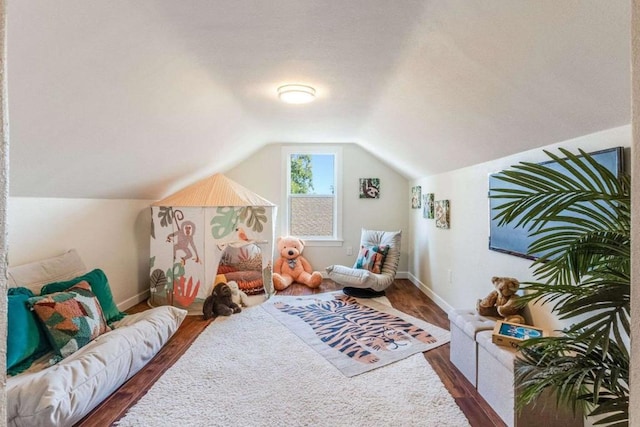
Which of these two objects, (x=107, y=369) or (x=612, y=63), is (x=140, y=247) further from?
(x=612, y=63)

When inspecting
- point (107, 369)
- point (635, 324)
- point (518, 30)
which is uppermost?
point (518, 30)

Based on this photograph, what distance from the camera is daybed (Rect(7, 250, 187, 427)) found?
57.2 inches

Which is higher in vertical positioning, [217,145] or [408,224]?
[217,145]

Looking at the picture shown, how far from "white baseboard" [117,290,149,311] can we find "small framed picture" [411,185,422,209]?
12.6 ft

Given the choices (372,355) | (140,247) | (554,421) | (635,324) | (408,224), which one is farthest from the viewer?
(408,224)

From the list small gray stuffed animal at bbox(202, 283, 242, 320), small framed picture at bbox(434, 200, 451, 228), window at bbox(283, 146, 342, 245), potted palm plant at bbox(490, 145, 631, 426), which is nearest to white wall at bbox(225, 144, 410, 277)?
window at bbox(283, 146, 342, 245)

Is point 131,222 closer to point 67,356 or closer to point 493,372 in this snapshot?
point 67,356

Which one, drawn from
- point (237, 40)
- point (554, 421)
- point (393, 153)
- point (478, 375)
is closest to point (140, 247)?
point (237, 40)

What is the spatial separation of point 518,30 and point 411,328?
8.12 ft

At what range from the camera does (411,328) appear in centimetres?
297

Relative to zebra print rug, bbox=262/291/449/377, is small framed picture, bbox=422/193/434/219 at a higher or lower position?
higher

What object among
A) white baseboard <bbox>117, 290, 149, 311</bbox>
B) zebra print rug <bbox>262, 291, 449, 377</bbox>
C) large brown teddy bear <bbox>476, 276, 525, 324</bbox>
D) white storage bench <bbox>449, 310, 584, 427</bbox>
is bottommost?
zebra print rug <bbox>262, 291, 449, 377</bbox>

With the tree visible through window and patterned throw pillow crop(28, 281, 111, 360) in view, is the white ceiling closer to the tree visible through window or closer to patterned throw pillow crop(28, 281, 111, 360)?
patterned throw pillow crop(28, 281, 111, 360)

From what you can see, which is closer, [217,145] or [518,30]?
[518,30]
